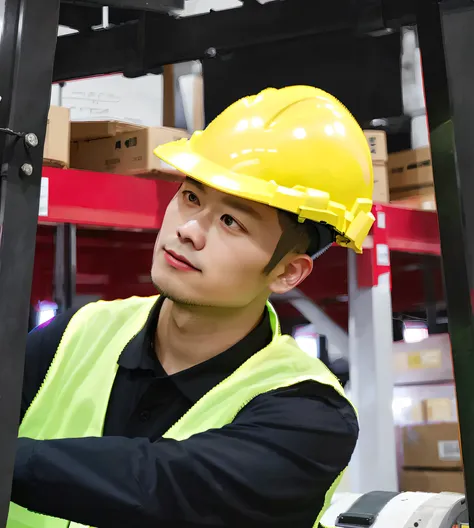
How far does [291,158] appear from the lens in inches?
61.0

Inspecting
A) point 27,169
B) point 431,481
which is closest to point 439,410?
point 431,481

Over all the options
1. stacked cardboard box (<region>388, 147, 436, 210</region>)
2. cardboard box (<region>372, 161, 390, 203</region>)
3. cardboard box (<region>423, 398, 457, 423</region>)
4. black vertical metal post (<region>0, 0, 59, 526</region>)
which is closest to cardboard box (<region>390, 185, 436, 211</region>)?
stacked cardboard box (<region>388, 147, 436, 210</region>)

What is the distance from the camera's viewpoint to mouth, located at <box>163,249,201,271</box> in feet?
4.91

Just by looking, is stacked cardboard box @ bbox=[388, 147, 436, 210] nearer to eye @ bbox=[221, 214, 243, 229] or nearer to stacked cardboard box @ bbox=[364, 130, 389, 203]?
stacked cardboard box @ bbox=[364, 130, 389, 203]

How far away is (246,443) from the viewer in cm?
135

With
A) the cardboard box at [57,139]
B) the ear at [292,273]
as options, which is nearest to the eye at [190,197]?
the ear at [292,273]

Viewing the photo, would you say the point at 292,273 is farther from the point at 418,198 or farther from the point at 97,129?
the point at 418,198

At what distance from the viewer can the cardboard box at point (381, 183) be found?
3521 mm

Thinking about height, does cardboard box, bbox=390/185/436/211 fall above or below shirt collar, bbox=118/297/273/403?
above

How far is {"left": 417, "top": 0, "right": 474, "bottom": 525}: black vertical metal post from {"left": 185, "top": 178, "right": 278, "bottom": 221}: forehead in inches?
17.9

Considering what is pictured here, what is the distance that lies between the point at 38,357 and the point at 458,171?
3.45 ft

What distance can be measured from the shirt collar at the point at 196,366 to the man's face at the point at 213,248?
111mm

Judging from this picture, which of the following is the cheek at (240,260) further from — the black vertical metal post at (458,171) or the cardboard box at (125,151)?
the cardboard box at (125,151)

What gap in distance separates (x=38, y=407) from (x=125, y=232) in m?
2.14
